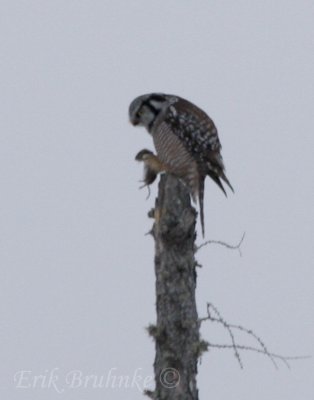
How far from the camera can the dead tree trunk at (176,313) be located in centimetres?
548

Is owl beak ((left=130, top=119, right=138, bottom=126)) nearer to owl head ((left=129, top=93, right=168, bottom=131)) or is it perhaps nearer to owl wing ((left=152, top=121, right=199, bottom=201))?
owl head ((left=129, top=93, right=168, bottom=131))

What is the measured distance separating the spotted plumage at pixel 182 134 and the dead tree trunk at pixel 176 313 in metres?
2.17

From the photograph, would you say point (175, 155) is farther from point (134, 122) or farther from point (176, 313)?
point (176, 313)

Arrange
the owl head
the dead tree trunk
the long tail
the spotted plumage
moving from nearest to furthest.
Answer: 1. the dead tree trunk
2. the long tail
3. the spotted plumage
4. the owl head

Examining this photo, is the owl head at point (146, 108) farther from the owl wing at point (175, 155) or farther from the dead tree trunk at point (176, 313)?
the dead tree trunk at point (176, 313)

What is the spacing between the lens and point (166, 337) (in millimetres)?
5562

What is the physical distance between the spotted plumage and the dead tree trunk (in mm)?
2167

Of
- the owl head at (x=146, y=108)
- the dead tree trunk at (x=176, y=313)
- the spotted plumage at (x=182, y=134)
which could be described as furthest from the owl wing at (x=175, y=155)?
the dead tree trunk at (x=176, y=313)

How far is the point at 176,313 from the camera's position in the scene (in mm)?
5551

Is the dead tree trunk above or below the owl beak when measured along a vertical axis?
below

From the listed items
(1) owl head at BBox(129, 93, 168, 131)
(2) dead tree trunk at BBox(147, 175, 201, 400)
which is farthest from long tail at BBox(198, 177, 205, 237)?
(2) dead tree trunk at BBox(147, 175, 201, 400)

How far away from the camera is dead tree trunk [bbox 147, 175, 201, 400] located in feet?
18.0

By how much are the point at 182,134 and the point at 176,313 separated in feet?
10.2

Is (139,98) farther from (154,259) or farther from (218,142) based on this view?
(154,259)
